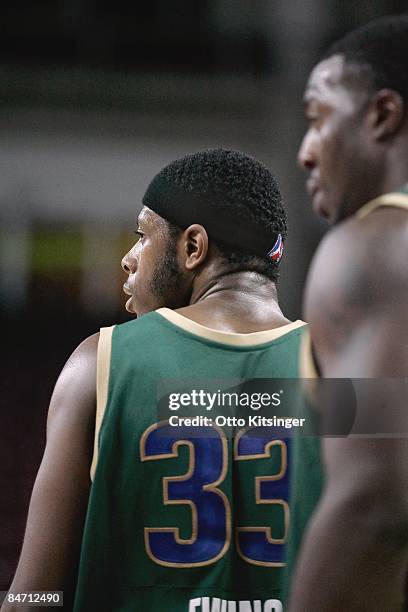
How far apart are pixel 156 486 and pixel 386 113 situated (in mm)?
493

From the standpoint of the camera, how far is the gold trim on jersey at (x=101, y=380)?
1001 mm

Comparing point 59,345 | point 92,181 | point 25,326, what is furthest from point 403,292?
point 25,326

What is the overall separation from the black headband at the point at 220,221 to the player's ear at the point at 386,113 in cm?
43

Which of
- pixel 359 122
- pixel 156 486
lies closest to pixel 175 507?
pixel 156 486

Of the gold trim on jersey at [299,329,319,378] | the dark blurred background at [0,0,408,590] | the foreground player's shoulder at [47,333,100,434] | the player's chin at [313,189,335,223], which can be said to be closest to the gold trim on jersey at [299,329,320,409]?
the gold trim on jersey at [299,329,319,378]

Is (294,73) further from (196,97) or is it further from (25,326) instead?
(25,326)

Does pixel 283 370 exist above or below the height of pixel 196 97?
below

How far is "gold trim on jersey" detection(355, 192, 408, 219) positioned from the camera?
0.69 meters

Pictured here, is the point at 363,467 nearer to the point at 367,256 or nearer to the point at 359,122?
the point at 367,256

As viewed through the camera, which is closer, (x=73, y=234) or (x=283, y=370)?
(x=283, y=370)

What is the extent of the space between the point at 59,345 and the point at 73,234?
0.76 metres

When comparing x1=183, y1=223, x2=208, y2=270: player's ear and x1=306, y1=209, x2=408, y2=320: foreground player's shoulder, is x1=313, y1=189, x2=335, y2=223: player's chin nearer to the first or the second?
x1=306, y1=209, x2=408, y2=320: foreground player's shoulder

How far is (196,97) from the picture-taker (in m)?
1.99

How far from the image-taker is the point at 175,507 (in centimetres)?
99
